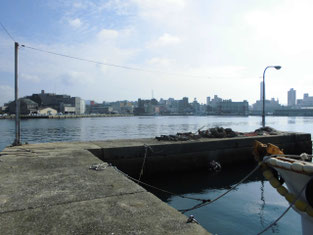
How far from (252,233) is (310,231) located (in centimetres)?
262

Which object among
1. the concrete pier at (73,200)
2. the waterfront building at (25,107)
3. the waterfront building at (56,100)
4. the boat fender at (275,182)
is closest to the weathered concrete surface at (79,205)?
the concrete pier at (73,200)

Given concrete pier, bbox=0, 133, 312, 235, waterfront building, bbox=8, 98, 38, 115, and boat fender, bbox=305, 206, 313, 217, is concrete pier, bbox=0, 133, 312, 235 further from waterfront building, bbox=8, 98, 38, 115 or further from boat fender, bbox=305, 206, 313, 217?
waterfront building, bbox=8, 98, 38, 115

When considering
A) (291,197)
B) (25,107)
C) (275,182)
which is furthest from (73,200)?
(25,107)

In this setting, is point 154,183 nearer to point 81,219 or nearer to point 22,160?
point 22,160

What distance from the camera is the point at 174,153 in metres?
12.9

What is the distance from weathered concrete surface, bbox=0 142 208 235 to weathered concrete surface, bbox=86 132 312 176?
4338mm

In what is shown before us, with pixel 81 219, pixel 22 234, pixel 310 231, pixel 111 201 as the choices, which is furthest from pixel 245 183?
pixel 22 234

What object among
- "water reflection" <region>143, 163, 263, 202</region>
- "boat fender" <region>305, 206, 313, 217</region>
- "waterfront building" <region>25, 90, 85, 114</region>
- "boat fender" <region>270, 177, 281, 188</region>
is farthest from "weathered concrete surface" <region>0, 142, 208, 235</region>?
"waterfront building" <region>25, 90, 85, 114</region>

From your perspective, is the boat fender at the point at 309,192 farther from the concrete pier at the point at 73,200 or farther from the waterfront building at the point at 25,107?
the waterfront building at the point at 25,107

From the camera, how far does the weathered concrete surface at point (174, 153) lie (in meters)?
11.5

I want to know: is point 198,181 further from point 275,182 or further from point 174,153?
point 275,182

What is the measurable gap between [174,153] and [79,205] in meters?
8.77

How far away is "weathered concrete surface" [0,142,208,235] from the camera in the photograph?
3562mm

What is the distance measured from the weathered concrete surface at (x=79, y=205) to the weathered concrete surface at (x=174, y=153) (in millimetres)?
4338
